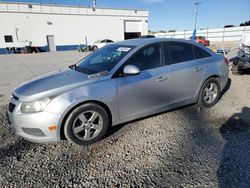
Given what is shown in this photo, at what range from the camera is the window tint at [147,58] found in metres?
3.39

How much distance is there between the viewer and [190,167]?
2.53 metres

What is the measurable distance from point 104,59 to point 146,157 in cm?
194

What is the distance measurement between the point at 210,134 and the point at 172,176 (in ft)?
4.23

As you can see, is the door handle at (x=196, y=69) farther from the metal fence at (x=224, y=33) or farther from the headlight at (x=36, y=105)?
the metal fence at (x=224, y=33)

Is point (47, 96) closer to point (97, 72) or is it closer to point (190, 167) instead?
point (97, 72)

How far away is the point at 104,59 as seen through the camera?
369 centimetres

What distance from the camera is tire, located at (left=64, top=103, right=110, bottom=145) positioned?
290cm

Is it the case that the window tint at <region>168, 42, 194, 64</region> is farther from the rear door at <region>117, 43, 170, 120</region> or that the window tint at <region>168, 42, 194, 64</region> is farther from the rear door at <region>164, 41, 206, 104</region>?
the rear door at <region>117, 43, 170, 120</region>

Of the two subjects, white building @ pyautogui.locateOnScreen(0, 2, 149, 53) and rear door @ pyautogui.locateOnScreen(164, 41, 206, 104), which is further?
white building @ pyautogui.locateOnScreen(0, 2, 149, 53)

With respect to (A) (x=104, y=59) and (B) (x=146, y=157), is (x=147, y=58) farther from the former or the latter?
(B) (x=146, y=157)

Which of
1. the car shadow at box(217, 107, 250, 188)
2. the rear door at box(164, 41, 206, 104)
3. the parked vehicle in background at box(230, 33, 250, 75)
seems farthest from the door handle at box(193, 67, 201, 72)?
the parked vehicle in background at box(230, 33, 250, 75)

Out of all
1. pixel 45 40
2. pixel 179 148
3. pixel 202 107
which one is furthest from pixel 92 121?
pixel 45 40

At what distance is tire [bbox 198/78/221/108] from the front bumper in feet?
9.90

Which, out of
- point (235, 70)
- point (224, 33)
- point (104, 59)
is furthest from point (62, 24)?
point (104, 59)
